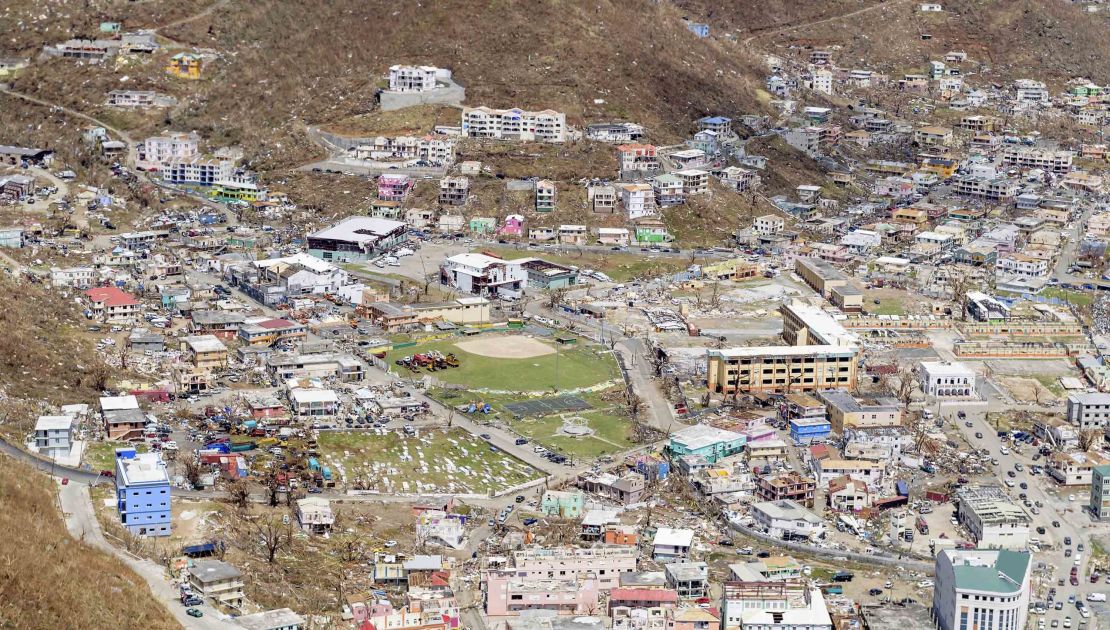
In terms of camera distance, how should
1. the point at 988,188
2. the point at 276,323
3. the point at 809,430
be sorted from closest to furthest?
the point at 809,430, the point at 276,323, the point at 988,188

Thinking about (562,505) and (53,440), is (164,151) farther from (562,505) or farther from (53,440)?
(562,505)

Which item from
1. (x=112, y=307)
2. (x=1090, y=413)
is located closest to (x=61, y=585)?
(x=112, y=307)

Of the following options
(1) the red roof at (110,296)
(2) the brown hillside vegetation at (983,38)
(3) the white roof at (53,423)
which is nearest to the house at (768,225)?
(1) the red roof at (110,296)

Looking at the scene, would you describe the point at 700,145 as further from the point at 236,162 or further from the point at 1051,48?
the point at 1051,48

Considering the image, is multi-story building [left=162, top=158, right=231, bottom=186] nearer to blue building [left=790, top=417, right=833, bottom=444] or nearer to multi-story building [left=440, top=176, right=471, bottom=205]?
multi-story building [left=440, top=176, right=471, bottom=205]

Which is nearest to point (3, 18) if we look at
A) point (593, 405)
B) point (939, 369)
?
point (593, 405)

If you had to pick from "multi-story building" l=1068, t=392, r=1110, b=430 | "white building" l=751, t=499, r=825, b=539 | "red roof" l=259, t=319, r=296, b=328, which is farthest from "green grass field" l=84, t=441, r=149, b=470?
"multi-story building" l=1068, t=392, r=1110, b=430
